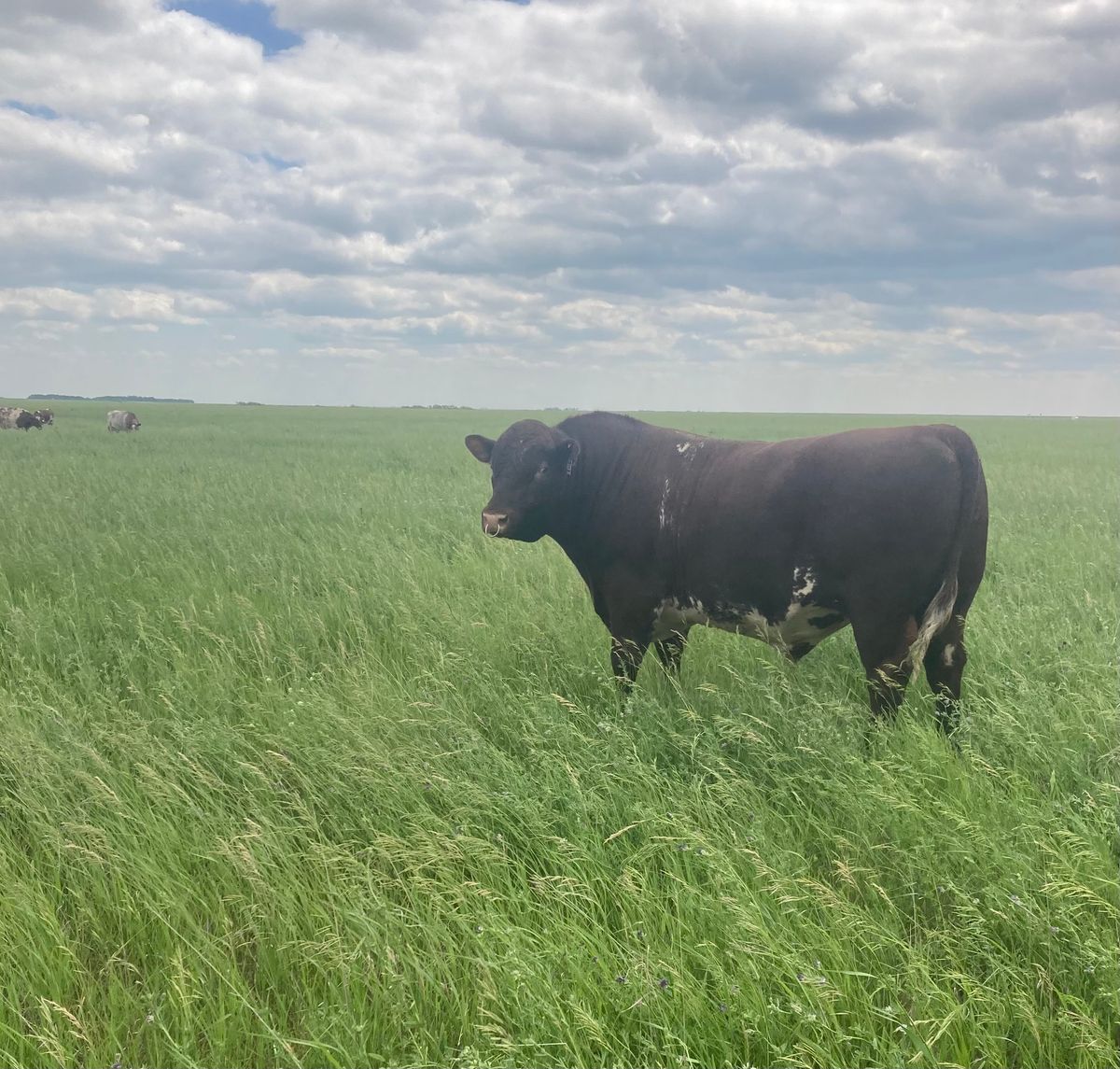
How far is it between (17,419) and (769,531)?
139 feet

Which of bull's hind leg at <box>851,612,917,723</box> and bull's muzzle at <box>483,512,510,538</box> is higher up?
bull's muzzle at <box>483,512,510,538</box>

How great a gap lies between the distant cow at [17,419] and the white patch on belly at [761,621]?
40.8m

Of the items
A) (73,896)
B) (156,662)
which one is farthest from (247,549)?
(73,896)

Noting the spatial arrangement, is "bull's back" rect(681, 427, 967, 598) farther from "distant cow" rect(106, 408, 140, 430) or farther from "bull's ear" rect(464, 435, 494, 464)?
"distant cow" rect(106, 408, 140, 430)

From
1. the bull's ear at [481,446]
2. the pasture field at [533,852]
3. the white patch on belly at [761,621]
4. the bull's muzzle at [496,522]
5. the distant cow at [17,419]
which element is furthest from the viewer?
the distant cow at [17,419]

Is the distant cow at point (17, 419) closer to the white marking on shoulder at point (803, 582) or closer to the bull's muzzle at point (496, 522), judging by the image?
the bull's muzzle at point (496, 522)

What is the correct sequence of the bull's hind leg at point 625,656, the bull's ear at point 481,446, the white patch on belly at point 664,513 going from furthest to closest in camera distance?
the bull's ear at point 481,446, the bull's hind leg at point 625,656, the white patch on belly at point 664,513

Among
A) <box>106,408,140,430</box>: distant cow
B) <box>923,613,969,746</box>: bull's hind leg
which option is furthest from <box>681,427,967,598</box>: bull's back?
<box>106,408,140,430</box>: distant cow

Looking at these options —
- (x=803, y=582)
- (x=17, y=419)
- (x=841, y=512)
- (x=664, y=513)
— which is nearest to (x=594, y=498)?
(x=664, y=513)

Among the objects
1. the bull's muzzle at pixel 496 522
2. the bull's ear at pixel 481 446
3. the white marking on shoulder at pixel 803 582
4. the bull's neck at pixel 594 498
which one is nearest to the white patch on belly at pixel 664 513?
the bull's neck at pixel 594 498

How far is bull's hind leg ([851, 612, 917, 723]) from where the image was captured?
13.8 ft

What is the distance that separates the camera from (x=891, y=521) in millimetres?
4133

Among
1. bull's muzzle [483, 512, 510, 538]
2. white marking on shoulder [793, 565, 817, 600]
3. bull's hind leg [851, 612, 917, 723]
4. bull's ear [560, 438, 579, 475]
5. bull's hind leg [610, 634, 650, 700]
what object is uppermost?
bull's ear [560, 438, 579, 475]

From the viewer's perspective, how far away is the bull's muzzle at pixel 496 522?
5352mm
